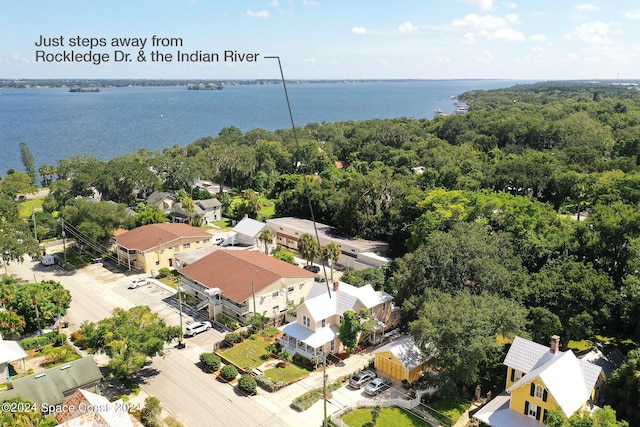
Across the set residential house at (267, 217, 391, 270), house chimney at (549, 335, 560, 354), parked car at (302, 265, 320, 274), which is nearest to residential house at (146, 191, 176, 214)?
residential house at (267, 217, 391, 270)

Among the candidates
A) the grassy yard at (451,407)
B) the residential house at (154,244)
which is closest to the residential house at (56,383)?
the grassy yard at (451,407)

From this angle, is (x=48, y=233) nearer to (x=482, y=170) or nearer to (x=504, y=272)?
(x=504, y=272)

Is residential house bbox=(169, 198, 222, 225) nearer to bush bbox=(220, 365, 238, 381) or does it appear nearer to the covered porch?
the covered porch

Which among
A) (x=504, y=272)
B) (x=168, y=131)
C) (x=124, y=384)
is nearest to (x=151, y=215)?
(x=124, y=384)

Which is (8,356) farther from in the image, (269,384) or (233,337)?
(269,384)

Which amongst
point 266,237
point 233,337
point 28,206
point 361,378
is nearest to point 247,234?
point 266,237
